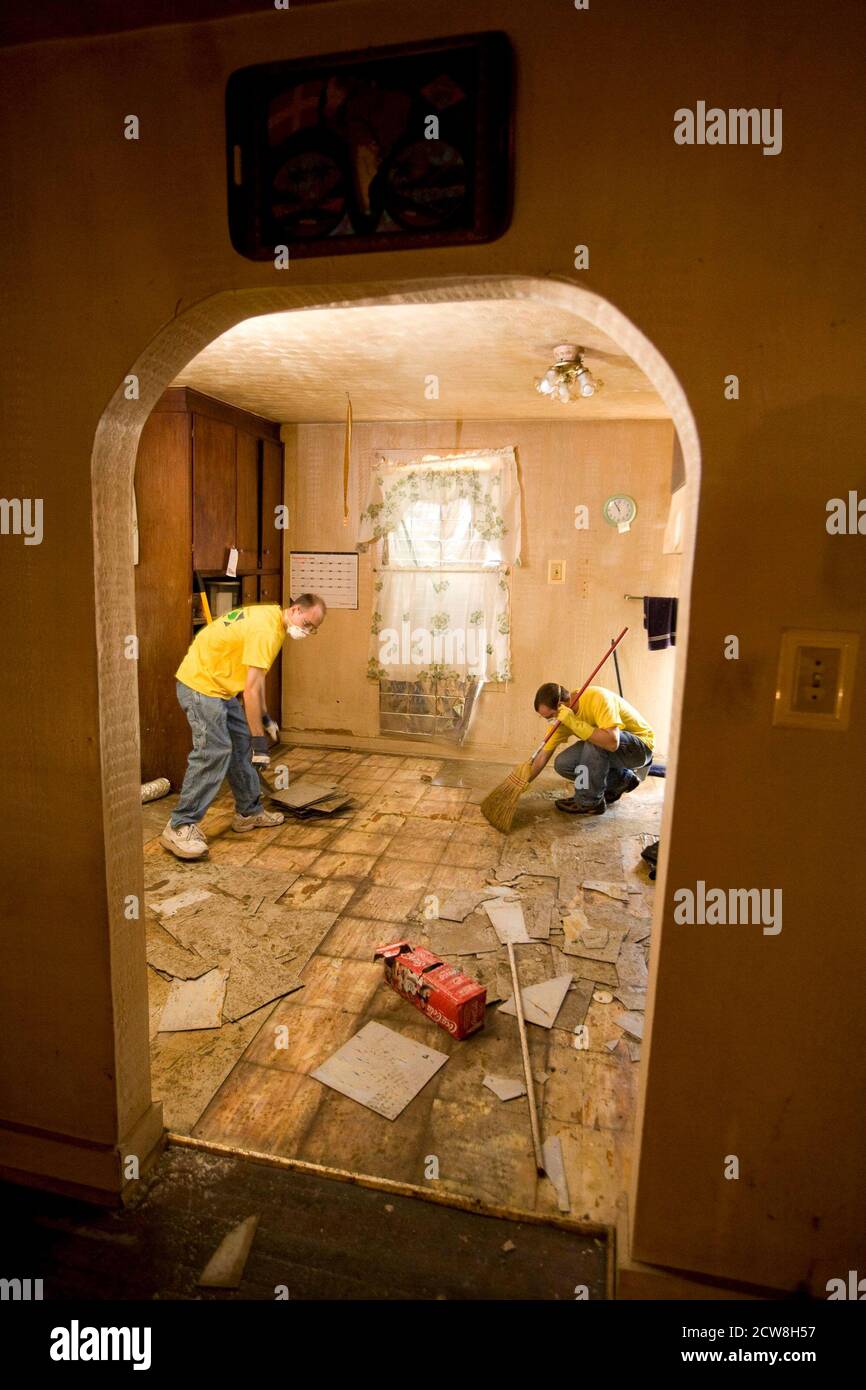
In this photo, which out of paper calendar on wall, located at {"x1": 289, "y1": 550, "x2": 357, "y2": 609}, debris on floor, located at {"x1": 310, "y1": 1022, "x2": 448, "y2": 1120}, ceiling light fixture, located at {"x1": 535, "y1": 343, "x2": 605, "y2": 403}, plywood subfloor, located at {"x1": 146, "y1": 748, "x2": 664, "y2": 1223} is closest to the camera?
plywood subfloor, located at {"x1": 146, "y1": 748, "x2": 664, "y2": 1223}

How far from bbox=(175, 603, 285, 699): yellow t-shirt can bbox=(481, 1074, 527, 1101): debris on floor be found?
214 cm

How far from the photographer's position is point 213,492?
14.1 ft

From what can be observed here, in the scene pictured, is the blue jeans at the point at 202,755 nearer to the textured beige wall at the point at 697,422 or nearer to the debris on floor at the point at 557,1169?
the textured beige wall at the point at 697,422

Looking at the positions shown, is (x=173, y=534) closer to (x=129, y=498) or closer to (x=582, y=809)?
(x=129, y=498)

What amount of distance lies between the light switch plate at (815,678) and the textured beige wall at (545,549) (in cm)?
378

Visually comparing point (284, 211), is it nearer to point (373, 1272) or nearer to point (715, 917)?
point (715, 917)

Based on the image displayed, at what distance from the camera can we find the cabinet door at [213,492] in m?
4.14

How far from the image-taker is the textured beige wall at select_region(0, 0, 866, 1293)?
105cm

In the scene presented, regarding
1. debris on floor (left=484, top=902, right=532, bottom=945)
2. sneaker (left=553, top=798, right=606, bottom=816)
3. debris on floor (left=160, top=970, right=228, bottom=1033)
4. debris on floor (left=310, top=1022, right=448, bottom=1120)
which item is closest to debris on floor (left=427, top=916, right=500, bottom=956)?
debris on floor (left=484, top=902, right=532, bottom=945)

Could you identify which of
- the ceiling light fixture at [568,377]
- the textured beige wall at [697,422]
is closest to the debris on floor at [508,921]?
the textured beige wall at [697,422]

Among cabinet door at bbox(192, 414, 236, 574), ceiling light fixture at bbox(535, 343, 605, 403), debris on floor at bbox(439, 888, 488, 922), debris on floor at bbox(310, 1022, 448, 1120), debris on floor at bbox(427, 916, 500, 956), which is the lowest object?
debris on floor at bbox(310, 1022, 448, 1120)

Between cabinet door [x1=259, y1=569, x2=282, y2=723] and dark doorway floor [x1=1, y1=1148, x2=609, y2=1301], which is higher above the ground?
cabinet door [x1=259, y1=569, x2=282, y2=723]

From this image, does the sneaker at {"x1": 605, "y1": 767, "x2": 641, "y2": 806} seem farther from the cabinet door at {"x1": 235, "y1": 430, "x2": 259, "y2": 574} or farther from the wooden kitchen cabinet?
the cabinet door at {"x1": 235, "y1": 430, "x2": 259, "y2": 574}

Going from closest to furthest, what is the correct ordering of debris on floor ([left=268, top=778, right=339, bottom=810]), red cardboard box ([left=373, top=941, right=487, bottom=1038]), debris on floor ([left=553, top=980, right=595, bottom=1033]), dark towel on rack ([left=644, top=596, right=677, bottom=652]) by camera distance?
red cardboard box ([left=373, top=941, right=487, bottom=1038]), debris on floor ([left=553, top=980, right=595, bottom=1033]), debris on floor ([left=268, top=778, right=339, bottom=810]), dark towel on rack ([left=644, top=596, right=677, bottom=652])
